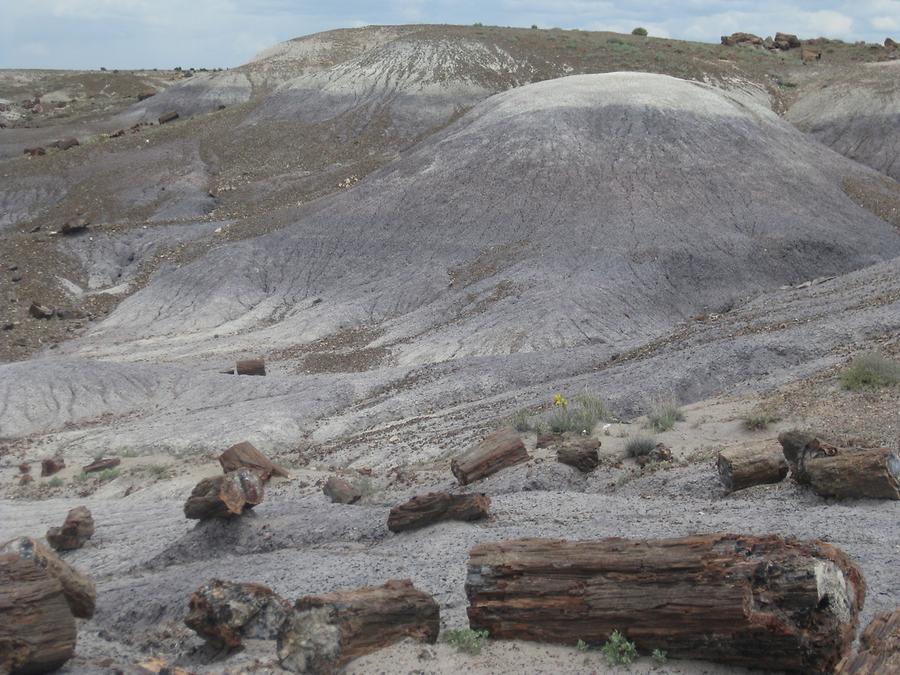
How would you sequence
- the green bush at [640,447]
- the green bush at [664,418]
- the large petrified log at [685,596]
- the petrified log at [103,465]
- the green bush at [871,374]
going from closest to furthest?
the large petrified log at [685,596] → the green bush at [640,447] → the green bush at [871,374] → the green bush at [664,418] → the petrified log at [103,465]

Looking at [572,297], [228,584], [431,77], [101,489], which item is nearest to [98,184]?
[431,77]

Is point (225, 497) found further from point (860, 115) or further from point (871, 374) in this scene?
point (860, 115)

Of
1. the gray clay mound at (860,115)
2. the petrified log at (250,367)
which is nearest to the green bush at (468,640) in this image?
the petrified log at (250,367)

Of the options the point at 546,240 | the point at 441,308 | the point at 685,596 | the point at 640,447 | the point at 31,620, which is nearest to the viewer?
the point at 685,596

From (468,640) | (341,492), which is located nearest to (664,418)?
(341,492)

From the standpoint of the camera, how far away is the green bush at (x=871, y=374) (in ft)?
42.4

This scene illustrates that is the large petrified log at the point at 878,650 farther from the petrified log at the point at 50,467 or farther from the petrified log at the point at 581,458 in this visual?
the petrified log at the point at 50,467

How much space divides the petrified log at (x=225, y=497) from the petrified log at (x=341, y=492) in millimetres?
1252

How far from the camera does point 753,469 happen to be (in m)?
10.6

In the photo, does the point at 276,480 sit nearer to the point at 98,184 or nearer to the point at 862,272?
the point at 862,272

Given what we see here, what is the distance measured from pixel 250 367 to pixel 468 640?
20.5m

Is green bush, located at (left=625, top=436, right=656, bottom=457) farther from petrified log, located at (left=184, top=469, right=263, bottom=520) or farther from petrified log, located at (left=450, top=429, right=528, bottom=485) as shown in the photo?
petrified log, located at (left=184, top=469, right=263, bottom=520)

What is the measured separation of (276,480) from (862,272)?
18.6 meters

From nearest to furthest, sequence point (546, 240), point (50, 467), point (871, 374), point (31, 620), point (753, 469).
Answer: point (31, 620) → point (753, 469) → point (871, 374) → point (50, 467) → point (546, 240)
